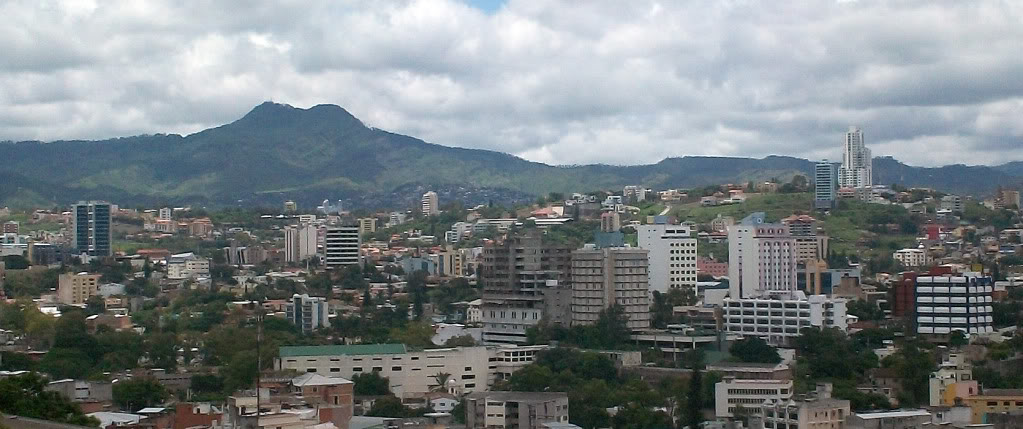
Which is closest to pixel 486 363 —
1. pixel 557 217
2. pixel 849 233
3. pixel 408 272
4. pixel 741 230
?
pixel 741 230

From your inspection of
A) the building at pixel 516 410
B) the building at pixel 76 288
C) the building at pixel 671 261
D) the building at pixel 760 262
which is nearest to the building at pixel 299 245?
the building at pixel 76 288

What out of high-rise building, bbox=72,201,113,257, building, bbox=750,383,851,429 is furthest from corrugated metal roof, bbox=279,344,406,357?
high-rise building, bbox=72,201,113,257

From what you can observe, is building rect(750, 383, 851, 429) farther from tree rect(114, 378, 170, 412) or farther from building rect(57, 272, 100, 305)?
building rect(57, 272, 100, 305)

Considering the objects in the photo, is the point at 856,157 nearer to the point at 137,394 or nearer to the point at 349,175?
the point at 349,175

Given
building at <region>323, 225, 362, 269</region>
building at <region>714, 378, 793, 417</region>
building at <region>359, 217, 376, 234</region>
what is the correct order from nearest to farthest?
building at <region>714, 378, 793, 417</region> < building at <region>323, 225, 362, 269</region> < building at <region>359, 217, 376, 234</region>

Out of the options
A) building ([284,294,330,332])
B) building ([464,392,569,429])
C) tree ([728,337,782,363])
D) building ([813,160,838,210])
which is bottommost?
building ([464,392,569,429])

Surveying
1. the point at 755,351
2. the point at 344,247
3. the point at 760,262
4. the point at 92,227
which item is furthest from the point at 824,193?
the point at 755,351

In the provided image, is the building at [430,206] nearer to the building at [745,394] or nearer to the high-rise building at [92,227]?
the high-rise building at [92,227]
